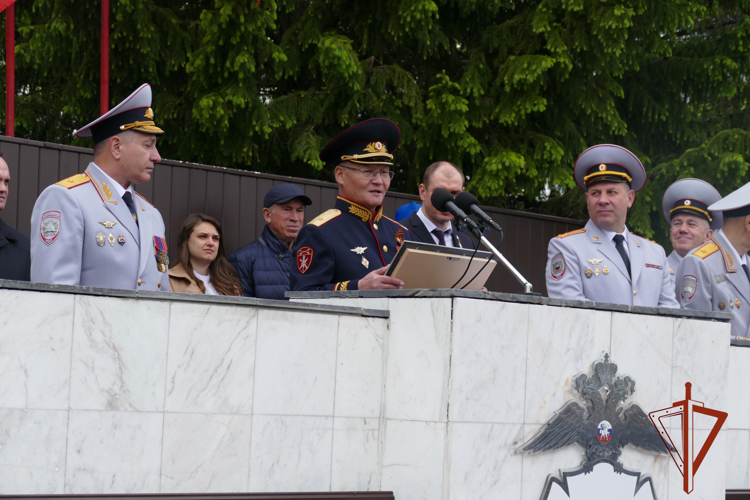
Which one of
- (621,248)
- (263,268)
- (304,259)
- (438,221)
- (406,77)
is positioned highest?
(406,77)

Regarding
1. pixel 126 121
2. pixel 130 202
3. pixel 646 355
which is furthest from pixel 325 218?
pixel 646 355

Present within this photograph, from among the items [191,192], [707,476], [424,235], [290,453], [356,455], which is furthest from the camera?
[191,192]

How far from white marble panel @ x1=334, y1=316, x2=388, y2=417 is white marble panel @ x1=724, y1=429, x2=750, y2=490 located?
2349 mm

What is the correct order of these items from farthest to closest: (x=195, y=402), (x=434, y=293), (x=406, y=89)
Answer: (x=406, y=89), (x=434, y=293), (x=195, y=402)

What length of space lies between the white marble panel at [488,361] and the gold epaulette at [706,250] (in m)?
2.57

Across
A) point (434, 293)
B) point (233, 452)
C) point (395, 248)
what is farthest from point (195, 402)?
point (395, 248)

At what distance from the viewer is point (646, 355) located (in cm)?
406

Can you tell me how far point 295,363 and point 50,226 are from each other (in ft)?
3.86

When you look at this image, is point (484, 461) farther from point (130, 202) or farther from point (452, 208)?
point (130, 202)

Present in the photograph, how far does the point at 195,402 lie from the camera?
3.26m

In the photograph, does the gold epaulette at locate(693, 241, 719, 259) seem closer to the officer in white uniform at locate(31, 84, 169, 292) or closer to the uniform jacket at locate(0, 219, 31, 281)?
the officer in white uniform at locate(31, 84, 169, 292)

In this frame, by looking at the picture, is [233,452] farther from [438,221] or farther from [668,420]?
[438,221]

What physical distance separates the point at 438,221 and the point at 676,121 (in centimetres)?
673

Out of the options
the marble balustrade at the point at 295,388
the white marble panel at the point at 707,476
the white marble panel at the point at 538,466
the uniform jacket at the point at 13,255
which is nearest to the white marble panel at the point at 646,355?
the marble balustrade at the point at 295,388
